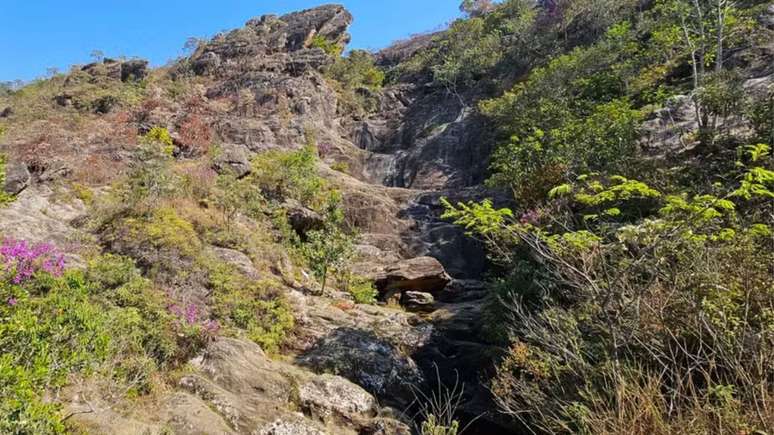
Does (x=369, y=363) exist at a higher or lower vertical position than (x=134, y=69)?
lower

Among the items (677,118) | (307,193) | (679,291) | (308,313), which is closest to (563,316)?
(679,291)

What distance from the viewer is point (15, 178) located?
→ 10148mm

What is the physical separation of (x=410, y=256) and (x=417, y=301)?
389 cm

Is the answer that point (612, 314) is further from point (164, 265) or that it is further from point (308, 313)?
point (164, 265)

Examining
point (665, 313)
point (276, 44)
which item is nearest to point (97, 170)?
point (665, 313)

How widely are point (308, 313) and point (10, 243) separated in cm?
540

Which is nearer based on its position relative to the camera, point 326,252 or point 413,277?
point 326,252

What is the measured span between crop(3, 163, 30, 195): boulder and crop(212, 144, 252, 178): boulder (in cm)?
570

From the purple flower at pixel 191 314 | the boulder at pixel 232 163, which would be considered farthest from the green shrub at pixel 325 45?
the purple flower at pixel 191 314

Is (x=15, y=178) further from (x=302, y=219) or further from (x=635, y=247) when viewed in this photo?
(x=635, y=247)

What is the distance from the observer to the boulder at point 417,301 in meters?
13.3

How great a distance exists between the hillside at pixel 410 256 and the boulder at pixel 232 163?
11cm

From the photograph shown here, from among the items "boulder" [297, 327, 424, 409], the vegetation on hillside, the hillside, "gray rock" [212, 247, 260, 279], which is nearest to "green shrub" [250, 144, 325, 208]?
the hillside

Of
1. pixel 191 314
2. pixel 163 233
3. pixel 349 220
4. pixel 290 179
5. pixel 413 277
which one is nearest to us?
pixel 191 314
